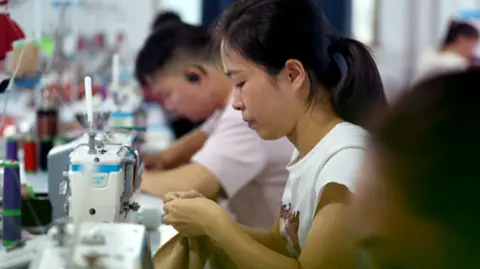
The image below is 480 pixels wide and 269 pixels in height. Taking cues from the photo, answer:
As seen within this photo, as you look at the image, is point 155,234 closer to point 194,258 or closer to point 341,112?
point 194,258

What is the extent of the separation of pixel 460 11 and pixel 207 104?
3.92 metres

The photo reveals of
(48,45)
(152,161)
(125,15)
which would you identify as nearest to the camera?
(152,161)

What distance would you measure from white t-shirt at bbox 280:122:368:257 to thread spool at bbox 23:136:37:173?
1149mm

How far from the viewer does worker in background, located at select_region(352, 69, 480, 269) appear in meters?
0.76

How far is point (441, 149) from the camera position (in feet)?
2.50

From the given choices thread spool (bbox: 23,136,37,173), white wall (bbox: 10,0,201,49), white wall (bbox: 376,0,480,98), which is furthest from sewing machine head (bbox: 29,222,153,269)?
white wall (bbox: 376,0,480,98)

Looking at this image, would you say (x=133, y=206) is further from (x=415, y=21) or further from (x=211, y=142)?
(x=415, y=21)

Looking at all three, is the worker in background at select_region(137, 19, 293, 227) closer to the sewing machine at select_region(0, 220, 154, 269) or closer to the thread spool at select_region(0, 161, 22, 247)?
the thread spool at select_region(0, 161, 22, 247)

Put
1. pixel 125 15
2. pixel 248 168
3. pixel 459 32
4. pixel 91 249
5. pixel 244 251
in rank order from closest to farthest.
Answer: pixel 91 249 < pixel 244 251 < pixel 248 168 < pixel 459 32 < pixel 125 15

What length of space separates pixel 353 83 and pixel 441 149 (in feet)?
2.14

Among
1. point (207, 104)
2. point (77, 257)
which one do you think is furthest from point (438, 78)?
point (207, 104)

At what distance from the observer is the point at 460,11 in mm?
5746

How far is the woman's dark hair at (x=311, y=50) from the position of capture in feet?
4.56

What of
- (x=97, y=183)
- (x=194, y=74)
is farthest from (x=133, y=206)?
(x=194, y=74)
